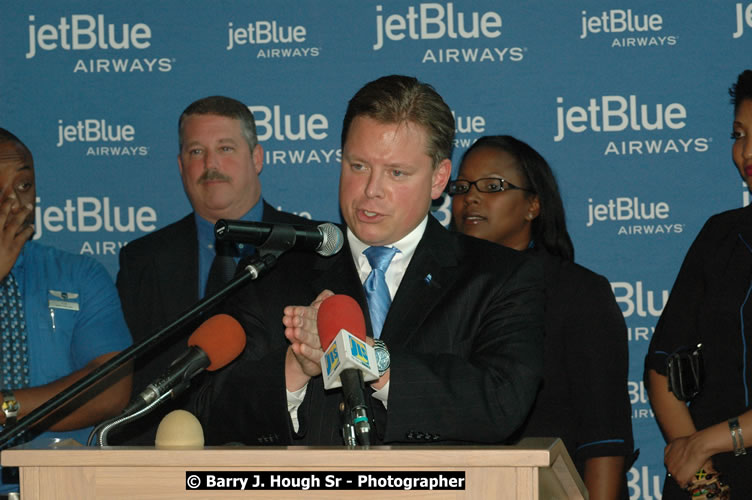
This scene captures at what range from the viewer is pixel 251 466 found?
175cm

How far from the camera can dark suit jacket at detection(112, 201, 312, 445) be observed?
4.05 metres

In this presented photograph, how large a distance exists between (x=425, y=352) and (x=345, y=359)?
2.74 ft

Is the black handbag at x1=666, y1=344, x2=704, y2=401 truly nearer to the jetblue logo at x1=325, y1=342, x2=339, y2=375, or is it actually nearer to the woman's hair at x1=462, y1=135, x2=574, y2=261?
the woman's hair at x1=462, y1=135, x2=574, y2=261

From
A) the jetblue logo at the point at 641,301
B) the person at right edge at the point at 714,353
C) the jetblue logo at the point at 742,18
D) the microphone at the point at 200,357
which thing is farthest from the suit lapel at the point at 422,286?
the jetblue logo at the point at 742,18

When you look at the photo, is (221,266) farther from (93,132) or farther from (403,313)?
(403,313)

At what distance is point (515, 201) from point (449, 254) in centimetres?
158

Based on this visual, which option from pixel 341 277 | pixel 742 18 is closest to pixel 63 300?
pixel 341 277

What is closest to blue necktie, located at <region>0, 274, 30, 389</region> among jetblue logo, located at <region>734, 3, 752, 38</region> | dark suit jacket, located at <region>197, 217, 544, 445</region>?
dark suit jacket, located at <region>197, 217, 544, 445</region>

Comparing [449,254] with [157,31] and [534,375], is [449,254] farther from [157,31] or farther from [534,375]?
[157,31]

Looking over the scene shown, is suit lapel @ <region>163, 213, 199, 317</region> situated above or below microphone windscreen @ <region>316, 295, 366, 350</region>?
above

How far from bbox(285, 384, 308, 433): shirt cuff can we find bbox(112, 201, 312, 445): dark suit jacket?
71.4 inches

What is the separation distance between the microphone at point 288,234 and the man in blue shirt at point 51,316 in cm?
157

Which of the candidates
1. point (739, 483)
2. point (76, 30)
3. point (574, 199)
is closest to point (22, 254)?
point (76, 30)

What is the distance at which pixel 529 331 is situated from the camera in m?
2.52
